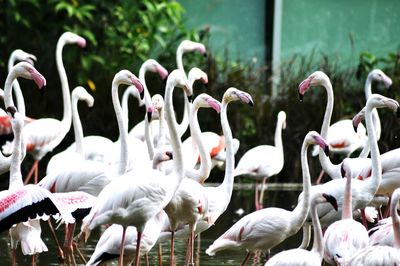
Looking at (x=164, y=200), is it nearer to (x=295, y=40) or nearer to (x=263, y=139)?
(x=263, y=139)

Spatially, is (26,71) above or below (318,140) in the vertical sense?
above

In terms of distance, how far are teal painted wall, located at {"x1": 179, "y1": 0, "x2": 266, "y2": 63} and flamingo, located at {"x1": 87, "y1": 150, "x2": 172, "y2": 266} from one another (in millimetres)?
9894

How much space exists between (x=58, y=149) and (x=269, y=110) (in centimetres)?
306

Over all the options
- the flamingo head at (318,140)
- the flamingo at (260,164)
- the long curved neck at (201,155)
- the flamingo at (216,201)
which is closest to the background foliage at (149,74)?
the flamingo at (260,164)

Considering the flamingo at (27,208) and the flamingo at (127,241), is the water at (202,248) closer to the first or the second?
the flamingo at (127,241)

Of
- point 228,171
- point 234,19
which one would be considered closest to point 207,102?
point 228,171

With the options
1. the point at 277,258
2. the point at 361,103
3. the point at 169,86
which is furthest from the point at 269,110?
the point at 277,258

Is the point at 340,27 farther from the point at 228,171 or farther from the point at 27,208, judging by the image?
the point at 27,208

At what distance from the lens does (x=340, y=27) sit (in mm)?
17312

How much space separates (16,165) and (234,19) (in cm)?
1007

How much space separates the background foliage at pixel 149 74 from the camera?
1406 cm

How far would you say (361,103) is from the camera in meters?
14.0

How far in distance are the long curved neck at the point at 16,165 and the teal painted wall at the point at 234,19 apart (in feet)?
31.9

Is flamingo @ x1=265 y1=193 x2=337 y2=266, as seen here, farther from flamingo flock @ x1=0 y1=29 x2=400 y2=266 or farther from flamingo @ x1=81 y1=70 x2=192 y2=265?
flamingo @ x1=81 y1=70 x2=192 y2=265
